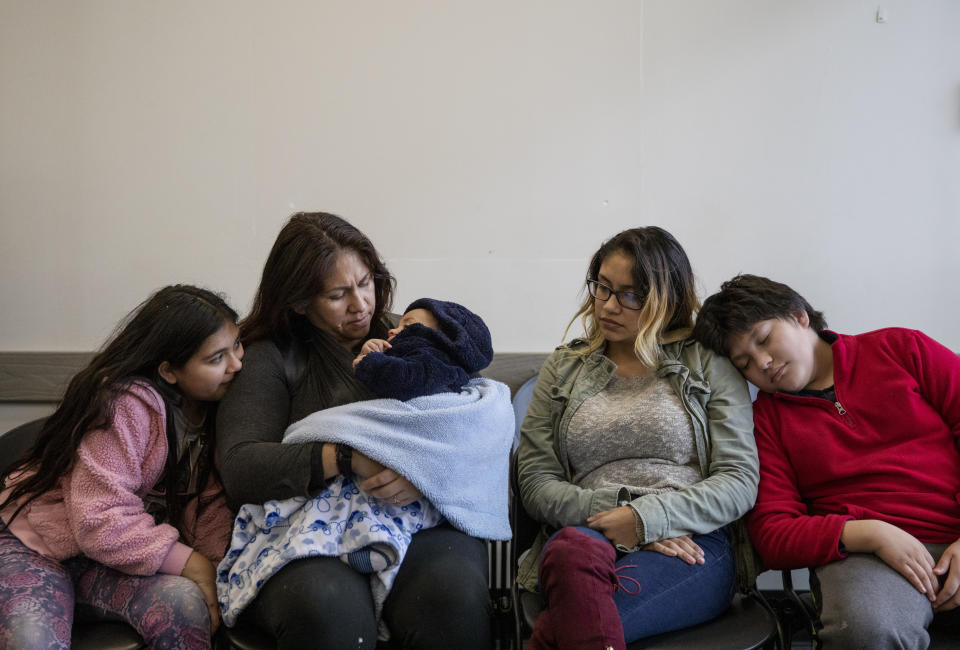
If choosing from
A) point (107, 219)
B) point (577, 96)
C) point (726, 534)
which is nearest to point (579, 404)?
point (726, 534)

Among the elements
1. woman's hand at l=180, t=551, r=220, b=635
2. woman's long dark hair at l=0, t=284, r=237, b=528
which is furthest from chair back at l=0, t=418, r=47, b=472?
woman's hand at l=180, t=551, r=220, b=635

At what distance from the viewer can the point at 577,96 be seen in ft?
7.71

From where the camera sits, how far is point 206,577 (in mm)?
1535

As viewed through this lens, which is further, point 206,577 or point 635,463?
point 635,463

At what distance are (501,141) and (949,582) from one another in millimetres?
1673

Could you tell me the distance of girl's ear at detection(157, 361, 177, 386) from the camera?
1.68 meters

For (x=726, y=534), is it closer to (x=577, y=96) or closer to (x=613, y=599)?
(x=613, y=599)

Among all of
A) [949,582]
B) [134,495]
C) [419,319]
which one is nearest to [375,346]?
[419,319]

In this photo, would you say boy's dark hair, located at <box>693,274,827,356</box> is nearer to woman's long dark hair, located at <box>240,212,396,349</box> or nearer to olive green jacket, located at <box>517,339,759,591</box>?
olive green jacket, located at <box>517,339,759,591</box>

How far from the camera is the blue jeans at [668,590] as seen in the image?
1412 millimetres

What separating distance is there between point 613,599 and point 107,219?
198 centimetres

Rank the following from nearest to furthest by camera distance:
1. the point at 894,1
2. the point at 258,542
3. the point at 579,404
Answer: the point at 258,542, the point at 579,404, the point at 894,1

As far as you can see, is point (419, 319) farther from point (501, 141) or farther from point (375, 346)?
point (501, 141)

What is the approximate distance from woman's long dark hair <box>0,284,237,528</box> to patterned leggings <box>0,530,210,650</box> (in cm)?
16
